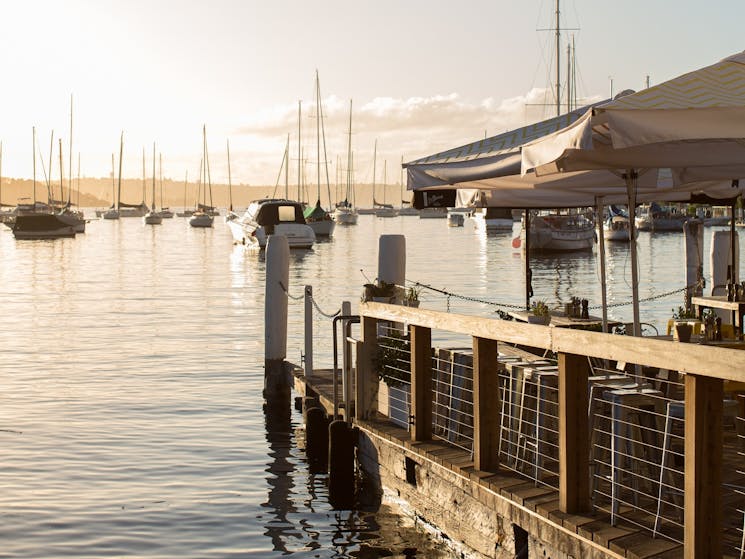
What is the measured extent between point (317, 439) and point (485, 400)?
521cm

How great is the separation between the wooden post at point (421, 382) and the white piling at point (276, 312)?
5.95m

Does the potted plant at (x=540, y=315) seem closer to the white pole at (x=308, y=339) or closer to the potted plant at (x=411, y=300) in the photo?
the potted plant at (x=411, y=300)

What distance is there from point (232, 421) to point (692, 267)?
970 centimetres

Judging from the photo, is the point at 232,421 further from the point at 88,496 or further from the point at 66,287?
the point at 66,287

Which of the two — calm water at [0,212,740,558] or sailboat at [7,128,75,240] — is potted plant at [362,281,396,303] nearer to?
calm water at [0,212,740,558]

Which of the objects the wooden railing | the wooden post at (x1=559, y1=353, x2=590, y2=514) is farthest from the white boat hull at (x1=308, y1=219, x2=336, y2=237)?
the wooden post at (x1=559, y1=353, x2=590, y2=514)

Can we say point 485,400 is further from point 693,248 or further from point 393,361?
point 693,248

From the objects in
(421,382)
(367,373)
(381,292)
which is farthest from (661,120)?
(381,292)

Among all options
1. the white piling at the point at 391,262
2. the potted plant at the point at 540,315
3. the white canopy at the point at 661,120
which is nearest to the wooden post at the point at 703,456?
the white canopy at the point at 661,120

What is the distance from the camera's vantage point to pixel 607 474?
7.71 metres

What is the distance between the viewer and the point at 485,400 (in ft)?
26.3

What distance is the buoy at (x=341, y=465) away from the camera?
36.1 ft

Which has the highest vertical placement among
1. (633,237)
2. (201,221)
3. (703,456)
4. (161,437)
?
(201,221)

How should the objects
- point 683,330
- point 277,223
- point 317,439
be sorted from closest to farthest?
point 683,330 → point 317,439 → point 277,223
